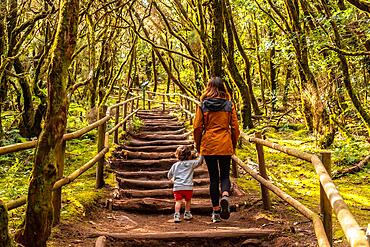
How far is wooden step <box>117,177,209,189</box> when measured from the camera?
26.1 feet

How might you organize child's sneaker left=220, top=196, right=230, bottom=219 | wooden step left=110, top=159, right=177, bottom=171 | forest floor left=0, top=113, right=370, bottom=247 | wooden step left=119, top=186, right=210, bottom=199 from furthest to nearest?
wooden step left=110, top=159, right=177, bottom=171 → wooden step left=119, top=186, right=210, bottom=199 → child's sneaker left=220, top=196, right=230, bottom=219 → forest floor left=0, top=113, right=370, bottom=247

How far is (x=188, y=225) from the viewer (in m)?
6.05

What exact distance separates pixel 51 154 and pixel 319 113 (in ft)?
23.5

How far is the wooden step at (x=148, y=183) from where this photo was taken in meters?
7.96

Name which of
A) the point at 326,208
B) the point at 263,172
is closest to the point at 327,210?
the point at 326,208

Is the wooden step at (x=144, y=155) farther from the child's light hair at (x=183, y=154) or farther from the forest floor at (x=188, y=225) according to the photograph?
the child's light hair at (x=183, y=154)

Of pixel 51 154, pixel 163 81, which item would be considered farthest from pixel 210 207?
pixel 163 81

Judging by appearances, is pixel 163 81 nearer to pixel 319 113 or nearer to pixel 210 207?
pixel 319 113

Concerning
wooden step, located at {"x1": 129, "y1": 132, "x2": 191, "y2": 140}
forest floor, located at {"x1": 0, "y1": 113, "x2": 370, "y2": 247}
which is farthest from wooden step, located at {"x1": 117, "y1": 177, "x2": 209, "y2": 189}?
wooden step, located at {"x1": 129, "y1": 132, "x2": 191, "y2": 140}

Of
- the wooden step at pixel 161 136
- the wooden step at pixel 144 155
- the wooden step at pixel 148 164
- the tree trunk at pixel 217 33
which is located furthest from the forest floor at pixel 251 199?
the tree trunk at pixel 217 33

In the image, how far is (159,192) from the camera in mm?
7582

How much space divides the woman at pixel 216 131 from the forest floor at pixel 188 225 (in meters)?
0.43

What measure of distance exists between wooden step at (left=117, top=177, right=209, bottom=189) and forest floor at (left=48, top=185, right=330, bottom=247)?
72cm

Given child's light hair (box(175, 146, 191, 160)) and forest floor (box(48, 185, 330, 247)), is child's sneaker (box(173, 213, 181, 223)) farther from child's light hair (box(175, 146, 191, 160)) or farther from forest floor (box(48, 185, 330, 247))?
child's light hair (box(175, 146, 191, 160))
